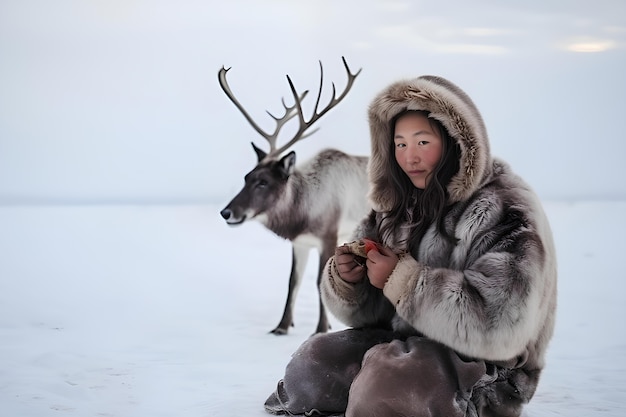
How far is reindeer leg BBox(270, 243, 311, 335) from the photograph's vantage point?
3.62 metres

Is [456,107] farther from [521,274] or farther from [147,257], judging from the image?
[147,257]

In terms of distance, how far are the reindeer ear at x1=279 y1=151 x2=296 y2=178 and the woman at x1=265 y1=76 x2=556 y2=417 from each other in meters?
1.54

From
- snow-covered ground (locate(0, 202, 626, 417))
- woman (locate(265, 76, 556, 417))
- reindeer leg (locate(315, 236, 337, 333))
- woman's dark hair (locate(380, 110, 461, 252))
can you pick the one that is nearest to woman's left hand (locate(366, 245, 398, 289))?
woman (locate(265, 76, 556, 417))

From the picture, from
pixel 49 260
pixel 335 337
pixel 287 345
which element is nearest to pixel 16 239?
pixel 49 260

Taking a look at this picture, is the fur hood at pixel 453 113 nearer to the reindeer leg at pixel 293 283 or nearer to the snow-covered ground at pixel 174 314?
the snow-covered ground at pixel 174 314

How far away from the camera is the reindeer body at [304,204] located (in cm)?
363

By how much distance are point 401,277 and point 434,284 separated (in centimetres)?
8

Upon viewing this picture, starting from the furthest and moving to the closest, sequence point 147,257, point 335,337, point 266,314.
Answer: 1. point 147,257
2. point 266,314
3. point 335,337

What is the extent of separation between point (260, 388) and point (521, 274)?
118 centimetres

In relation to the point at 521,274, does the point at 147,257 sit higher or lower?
A: lower

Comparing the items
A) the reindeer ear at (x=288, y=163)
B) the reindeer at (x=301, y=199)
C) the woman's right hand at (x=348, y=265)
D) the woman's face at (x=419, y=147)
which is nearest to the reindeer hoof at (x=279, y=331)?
the reindeer at (x=301, y=199)

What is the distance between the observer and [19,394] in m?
2.47

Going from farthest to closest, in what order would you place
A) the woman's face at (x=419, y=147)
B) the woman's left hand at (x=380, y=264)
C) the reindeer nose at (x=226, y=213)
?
1. the reindeer nose at (x=226, y=213)
2. the woman's face at (x=419, y=147)
3. the woman's left hand at (x=380, y=264)

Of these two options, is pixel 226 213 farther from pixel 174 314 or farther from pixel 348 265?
pixel 348 265
